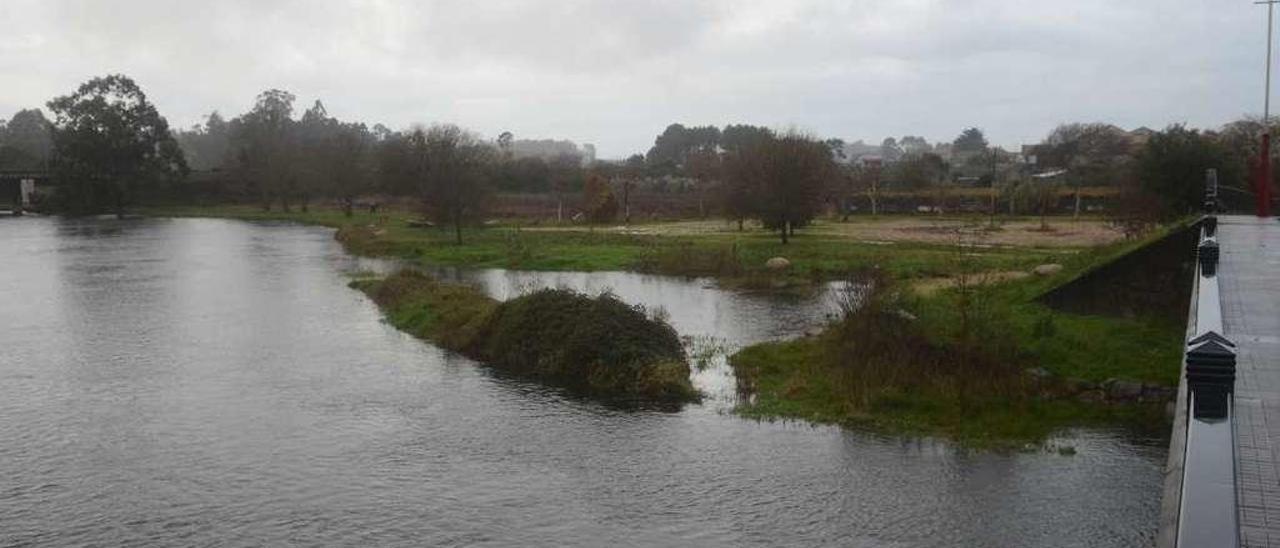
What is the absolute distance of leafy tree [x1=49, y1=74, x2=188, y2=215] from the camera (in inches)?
3435

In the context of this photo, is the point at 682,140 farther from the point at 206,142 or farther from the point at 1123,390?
the point at 1123,390

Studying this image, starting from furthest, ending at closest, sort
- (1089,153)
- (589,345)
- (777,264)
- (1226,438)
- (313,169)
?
1. (1089,153)
2. (313,169)
3. (777,264)
4. (589,345)
5. (1226,438)

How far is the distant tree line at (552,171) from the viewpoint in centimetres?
4862

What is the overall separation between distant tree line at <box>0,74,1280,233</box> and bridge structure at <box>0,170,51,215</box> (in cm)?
433

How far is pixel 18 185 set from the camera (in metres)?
99.9

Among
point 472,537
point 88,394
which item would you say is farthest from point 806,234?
point 472,537

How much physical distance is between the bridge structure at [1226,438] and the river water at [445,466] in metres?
2.27

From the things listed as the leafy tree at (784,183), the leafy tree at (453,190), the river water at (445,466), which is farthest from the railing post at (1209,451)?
the leafy tree at (453,190)

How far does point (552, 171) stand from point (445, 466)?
270 ft

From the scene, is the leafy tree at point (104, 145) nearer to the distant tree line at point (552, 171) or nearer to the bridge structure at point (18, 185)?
the distant tree line at point (552, 171)

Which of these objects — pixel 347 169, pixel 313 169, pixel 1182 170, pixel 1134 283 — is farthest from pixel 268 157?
pixel 1134 283

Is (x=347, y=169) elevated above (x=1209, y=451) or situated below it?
above

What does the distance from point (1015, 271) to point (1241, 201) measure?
44.0 feet

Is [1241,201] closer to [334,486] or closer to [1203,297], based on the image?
[1203,297]
